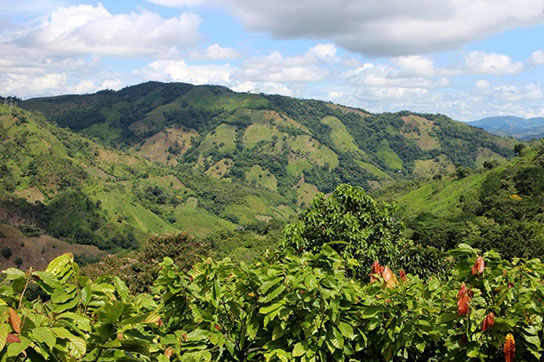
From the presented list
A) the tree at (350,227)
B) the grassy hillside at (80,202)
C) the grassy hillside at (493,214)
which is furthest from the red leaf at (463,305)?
the grassy hillside at (80,202)

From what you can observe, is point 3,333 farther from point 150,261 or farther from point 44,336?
point 150,261

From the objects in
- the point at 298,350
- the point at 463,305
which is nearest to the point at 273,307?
the point at 298,350

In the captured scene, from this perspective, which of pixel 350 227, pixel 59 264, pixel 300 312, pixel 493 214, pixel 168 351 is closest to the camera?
pixel 59 264

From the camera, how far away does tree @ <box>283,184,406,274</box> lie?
15.9 meters

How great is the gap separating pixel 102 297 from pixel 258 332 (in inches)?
82.5

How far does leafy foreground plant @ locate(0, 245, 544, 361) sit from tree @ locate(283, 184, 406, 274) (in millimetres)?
10220

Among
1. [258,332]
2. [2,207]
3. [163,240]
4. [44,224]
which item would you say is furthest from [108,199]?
[258,332]

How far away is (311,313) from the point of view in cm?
450

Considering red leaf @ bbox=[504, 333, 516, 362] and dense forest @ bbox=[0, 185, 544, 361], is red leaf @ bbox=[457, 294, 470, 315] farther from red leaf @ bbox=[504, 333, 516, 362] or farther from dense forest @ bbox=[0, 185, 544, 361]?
red leaf @ bbox=[504, 333, 516, 362]

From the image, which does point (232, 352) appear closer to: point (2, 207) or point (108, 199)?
point (2, 207)

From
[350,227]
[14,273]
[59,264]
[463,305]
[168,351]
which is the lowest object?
[350,227]

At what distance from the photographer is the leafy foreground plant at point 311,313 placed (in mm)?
3795

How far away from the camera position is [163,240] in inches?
1271

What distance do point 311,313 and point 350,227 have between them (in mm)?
11785
